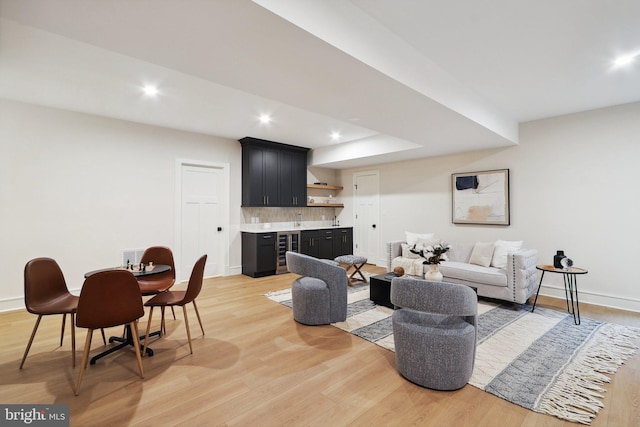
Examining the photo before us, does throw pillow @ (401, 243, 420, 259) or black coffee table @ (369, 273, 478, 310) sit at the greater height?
throw pillow @ (401, 243, 420, 259)

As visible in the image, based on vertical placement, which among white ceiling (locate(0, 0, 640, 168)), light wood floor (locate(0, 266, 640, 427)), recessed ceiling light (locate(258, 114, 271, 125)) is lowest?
light wood floor (locate(0, 266, 640, 427))

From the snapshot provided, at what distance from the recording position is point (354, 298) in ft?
14.5

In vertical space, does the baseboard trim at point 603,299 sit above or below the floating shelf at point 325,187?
below

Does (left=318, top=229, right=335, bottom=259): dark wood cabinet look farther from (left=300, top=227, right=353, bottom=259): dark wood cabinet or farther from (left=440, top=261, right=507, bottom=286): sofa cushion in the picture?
(left=440, top=261, right=507, bottom=286): sofa cushion

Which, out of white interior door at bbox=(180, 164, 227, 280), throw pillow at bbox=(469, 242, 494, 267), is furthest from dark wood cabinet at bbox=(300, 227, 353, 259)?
throw pillow at bbox=(469, 242, 494, 267)

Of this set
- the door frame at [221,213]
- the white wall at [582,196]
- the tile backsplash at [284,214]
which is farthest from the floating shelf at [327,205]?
the white wall at [582,196]

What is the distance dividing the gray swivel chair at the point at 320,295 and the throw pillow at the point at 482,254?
249 centimetres

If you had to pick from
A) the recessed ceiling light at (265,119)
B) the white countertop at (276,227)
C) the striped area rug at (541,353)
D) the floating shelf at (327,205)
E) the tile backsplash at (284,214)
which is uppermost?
the recessed ceiling light at (265,119)

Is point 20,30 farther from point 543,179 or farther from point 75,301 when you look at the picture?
point 543,179

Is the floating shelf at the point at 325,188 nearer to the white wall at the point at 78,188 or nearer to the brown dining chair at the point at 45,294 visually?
the white wall at the point at 78,188

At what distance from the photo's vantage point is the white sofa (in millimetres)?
3863

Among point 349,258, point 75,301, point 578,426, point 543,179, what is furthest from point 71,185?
point 543,179

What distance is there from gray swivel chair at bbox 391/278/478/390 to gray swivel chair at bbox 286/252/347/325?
116cm

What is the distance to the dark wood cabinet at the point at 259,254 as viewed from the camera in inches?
225
